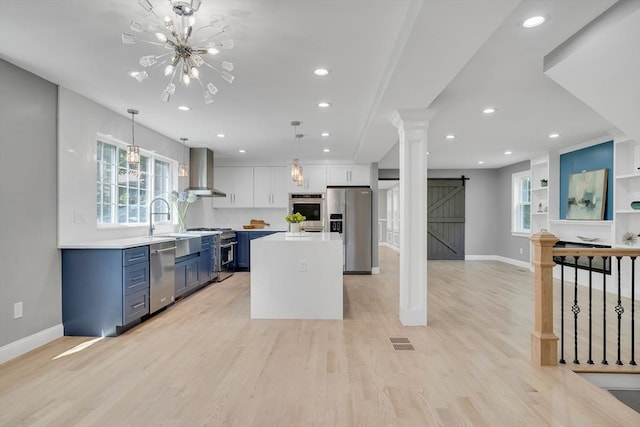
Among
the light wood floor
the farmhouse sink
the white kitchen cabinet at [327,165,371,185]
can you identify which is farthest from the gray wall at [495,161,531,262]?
the farmhouse sink

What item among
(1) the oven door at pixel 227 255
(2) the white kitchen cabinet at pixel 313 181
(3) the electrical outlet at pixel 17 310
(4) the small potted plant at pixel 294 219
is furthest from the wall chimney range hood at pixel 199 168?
(3) the electrical outlet at pixel 17 310

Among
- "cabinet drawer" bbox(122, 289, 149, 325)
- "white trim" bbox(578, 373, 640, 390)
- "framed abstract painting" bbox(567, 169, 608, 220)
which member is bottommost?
"white trim" bbox(578, 373, 640, 390)

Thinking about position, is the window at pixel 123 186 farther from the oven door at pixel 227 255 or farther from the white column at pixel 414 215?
the white column at pixel 414 215

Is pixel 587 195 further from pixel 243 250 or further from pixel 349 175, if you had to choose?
pixel 243 250

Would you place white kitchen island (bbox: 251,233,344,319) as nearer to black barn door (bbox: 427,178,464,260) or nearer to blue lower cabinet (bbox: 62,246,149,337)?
blue lower cabinet (bbox: 62,246,149,337)

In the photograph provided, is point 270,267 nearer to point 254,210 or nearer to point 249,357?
point 249,357

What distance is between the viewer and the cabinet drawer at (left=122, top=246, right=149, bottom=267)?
11.6 feet

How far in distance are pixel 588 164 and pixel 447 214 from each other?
3644mm

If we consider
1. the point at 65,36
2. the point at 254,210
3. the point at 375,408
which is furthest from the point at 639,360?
the point at 254,210

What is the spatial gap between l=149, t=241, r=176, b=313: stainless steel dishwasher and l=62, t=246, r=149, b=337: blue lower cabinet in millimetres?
516

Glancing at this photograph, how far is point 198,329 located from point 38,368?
1.32m

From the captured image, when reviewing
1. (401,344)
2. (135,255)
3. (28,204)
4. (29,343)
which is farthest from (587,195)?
(29,343)

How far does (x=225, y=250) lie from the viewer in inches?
269

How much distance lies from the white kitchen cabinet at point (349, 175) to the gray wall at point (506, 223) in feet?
12.2
